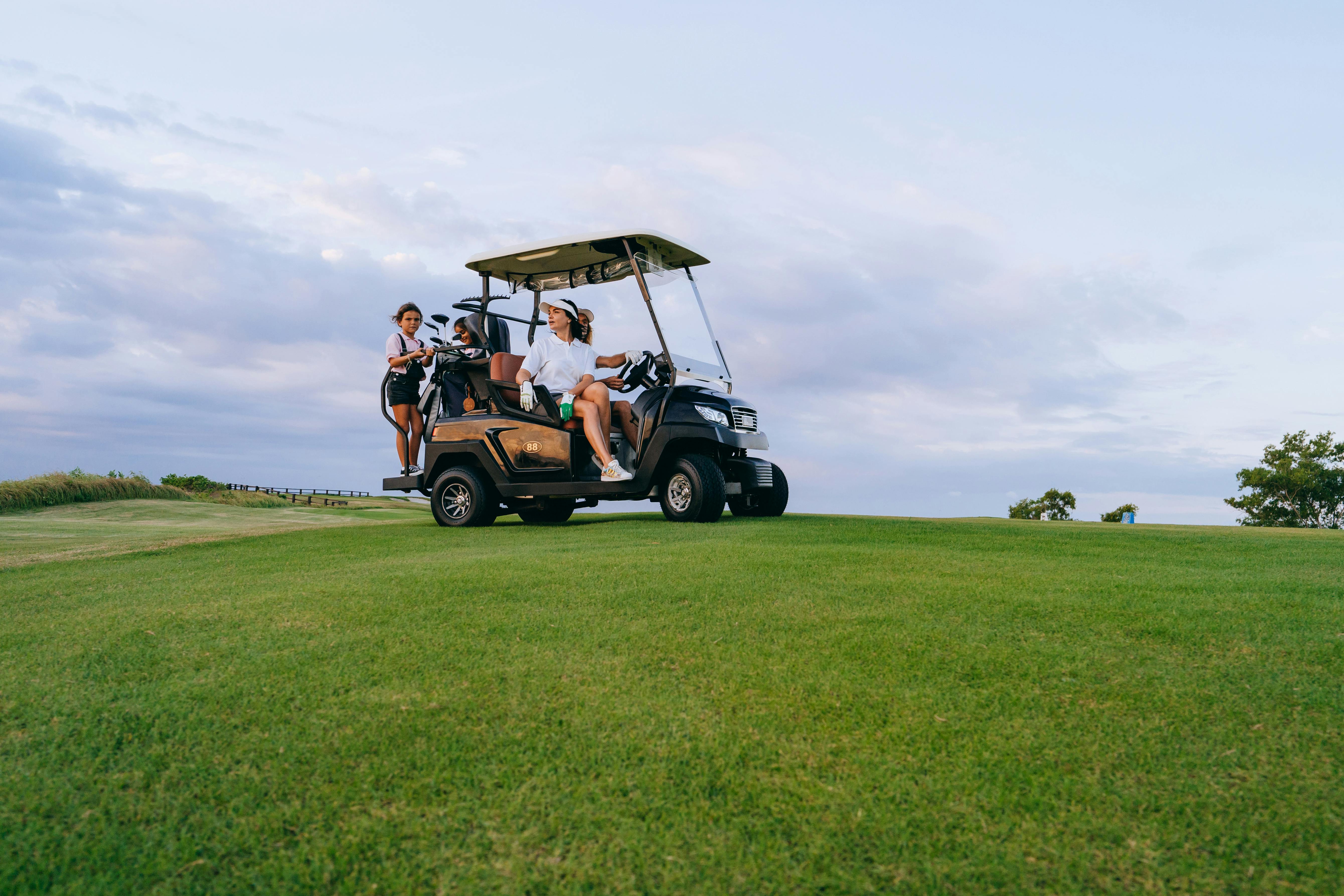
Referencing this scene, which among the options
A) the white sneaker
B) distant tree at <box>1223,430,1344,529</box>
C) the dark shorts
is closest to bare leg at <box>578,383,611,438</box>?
the white sneaker

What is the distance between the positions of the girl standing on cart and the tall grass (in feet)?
35.7

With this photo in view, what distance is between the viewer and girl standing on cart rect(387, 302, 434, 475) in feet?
34.3

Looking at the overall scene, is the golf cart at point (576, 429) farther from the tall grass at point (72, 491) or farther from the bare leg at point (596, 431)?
the tall grass at point (72, 491)

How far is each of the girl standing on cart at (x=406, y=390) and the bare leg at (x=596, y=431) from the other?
8.79 ft

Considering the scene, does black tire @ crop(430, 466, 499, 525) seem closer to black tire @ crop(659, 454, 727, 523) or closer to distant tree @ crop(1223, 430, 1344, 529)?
black tire @ crop(659, 454, 727, 523)

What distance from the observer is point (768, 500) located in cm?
995

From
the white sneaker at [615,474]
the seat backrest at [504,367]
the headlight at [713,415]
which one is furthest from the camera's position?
the seat backrest at [504,367]

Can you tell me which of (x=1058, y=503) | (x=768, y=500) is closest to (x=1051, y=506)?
(x=1058, y=503)

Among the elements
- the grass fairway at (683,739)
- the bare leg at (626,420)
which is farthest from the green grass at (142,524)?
the bare leg at (626,420)

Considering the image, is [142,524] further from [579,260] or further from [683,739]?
[683,739]

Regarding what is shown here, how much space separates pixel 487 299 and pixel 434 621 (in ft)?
22.9

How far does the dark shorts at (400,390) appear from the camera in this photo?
34.4 ft

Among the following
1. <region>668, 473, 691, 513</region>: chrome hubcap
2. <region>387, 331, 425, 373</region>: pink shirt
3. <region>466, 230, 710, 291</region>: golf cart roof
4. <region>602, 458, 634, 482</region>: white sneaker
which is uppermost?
<region>466, 230, 710, 291</region>: golf cart roof

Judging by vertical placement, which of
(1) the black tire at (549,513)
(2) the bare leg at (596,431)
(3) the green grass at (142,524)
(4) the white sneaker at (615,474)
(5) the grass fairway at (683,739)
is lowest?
(5) the grass fairway at (683,739)
